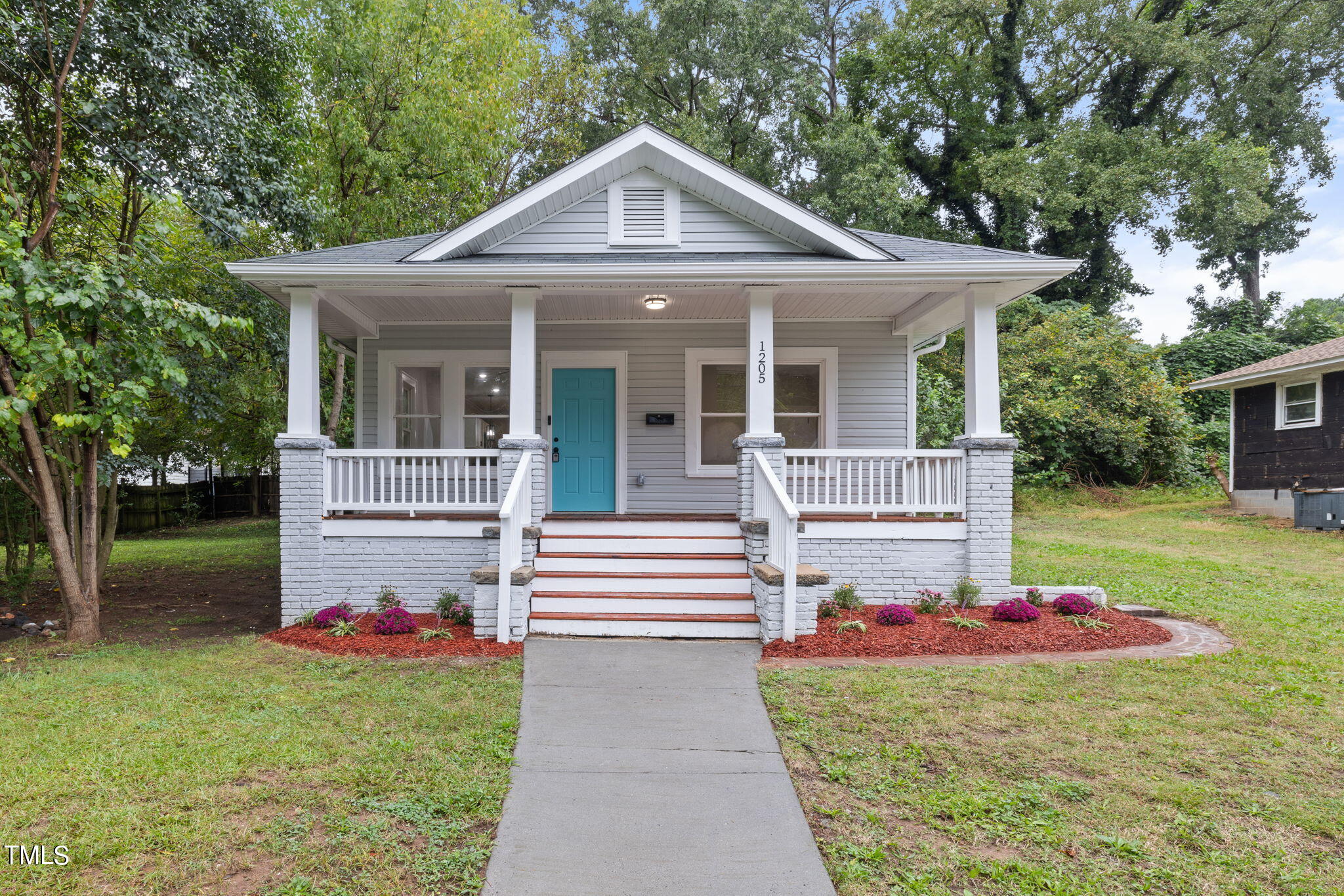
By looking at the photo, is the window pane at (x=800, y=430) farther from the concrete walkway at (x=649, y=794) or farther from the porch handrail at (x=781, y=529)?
the concrete walkway at (x=649, y=794)

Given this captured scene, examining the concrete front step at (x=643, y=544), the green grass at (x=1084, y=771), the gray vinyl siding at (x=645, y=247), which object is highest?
the gray vinyl siding at (x=645, y=247)

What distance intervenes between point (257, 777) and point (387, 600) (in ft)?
11.6

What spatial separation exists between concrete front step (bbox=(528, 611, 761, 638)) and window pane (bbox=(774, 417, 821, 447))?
11.7ft

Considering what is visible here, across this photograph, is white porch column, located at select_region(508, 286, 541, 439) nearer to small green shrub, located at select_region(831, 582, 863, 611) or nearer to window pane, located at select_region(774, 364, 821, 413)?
small green shrub, located at select_region(831, 582, 863, 611)

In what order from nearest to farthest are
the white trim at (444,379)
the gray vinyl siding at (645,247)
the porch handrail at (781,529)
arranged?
the porch handrail at (781,529) → the gray vinyl siding at (645,247) → the white trim at (444,379)

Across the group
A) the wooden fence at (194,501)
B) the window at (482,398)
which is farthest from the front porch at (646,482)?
the wooden fence at (194,501)

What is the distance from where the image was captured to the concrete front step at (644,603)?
248 inches

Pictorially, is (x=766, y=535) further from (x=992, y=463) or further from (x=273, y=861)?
(x=273, y=861)

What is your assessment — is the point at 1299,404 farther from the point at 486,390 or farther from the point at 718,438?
the point at 486,390

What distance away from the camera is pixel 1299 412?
14.8m

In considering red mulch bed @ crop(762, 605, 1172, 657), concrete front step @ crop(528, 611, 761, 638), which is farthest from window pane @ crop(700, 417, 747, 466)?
concrete front step @ crop(528, 611, 761, 638)

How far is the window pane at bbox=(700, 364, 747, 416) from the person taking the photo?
30.6 ft

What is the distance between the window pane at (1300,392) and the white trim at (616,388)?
14.3 meters

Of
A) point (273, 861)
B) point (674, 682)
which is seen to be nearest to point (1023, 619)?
point (674, 682)
